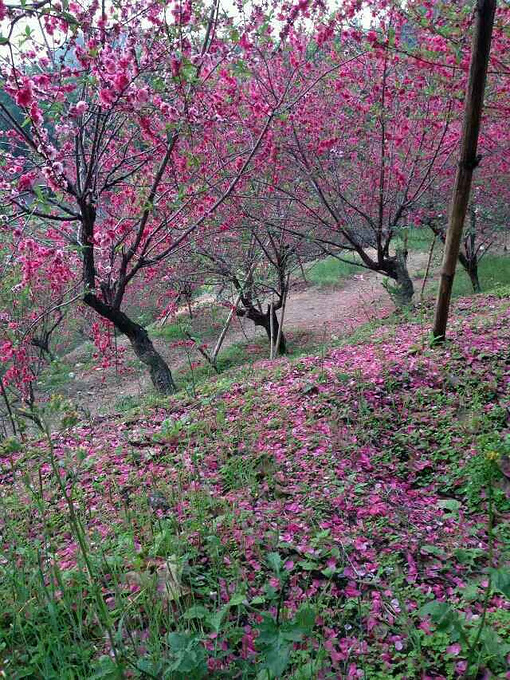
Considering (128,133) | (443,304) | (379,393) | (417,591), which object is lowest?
(417,591)

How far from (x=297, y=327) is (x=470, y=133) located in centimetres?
880

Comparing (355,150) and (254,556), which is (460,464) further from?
(355,150)

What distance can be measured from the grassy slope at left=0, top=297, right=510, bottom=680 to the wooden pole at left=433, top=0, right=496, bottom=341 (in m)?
0.65

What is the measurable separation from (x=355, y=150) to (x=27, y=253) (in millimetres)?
5113

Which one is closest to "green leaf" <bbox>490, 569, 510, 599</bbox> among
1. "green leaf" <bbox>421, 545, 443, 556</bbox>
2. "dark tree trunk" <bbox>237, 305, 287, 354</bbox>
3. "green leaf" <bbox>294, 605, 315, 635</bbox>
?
"green leaf" <bbox>294, 605, 315, 635</bbox>

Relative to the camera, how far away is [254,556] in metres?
1.98

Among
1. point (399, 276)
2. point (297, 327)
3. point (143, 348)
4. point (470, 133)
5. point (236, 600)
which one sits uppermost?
point (470, 133)

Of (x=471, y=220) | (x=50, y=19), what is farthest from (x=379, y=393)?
(x=471, y=220)

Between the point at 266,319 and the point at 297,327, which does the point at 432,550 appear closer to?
the point at 266,319

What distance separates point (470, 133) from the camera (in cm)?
305

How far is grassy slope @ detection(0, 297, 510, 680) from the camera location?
1.51 metres

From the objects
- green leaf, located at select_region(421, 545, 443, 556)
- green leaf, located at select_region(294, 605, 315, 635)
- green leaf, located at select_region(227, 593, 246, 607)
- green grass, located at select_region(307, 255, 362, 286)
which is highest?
green grass, located at select_region(307, 255, 362, 286)

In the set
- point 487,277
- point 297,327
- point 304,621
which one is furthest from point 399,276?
point 304,621

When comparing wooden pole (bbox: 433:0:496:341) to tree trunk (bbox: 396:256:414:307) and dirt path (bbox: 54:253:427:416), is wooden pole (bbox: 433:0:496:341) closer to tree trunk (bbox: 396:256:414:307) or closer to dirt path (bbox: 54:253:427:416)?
tree trunk (bbox: 396:256:414:307)
